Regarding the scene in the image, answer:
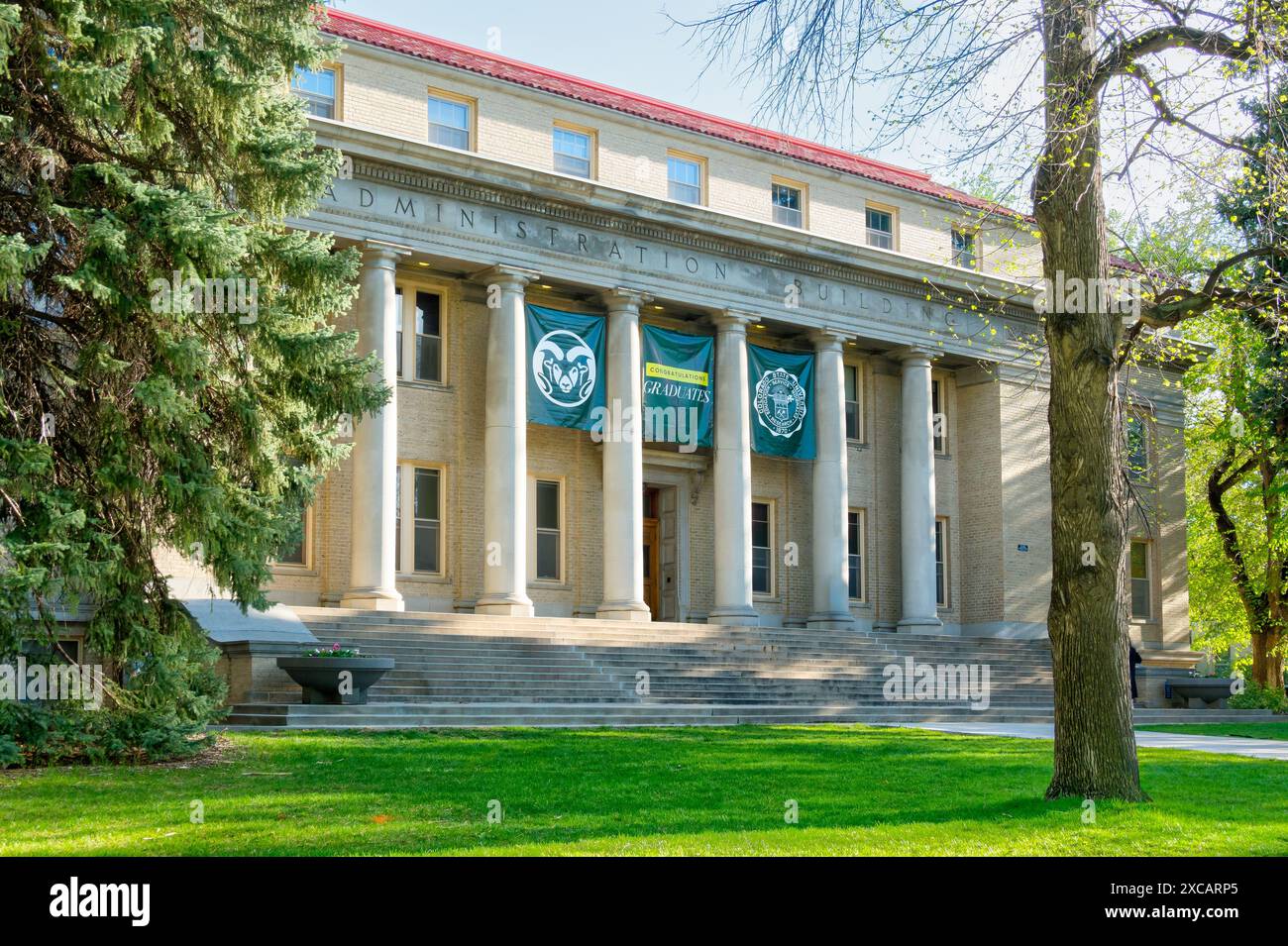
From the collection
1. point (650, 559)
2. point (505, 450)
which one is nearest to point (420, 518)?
point (505, 450)

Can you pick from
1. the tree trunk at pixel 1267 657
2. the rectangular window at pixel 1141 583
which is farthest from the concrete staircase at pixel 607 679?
the rectangular window at pixel 1141 583

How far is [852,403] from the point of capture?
38312mm

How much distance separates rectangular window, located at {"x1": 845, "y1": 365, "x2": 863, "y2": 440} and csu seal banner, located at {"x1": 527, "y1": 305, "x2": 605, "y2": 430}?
9518mm

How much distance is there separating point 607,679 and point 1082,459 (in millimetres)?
14605

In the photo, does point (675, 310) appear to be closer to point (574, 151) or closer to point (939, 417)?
point (574, 151)

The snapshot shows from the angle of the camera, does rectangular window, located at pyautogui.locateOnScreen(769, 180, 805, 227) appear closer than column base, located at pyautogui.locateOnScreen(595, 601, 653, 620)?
No

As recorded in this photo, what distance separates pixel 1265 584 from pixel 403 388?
2700 cm

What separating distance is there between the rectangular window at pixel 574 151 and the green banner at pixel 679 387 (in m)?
4.23

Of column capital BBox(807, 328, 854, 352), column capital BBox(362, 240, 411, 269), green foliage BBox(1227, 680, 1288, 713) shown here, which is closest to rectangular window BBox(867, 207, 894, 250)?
column capital BBox(807, 328, 854, 352)

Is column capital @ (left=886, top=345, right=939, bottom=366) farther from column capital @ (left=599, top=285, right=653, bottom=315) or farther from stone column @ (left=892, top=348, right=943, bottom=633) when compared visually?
column capital @ (left=599, top=285, right=653, bottom=315)

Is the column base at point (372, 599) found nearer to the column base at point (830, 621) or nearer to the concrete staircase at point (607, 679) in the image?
the concrete staircase at point (607, 679)

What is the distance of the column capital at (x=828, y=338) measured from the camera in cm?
3462

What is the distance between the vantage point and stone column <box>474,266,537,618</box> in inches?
1136
